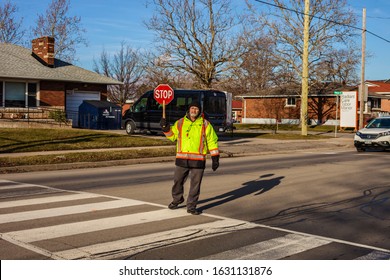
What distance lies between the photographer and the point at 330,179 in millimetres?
12875

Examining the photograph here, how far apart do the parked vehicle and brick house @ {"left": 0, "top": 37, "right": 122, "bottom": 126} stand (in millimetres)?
7373

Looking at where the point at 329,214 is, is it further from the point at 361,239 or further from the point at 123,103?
the point at 123,103

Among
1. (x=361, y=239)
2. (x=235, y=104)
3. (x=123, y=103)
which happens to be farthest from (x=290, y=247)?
(x=235, y=104)

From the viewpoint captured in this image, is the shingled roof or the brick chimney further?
the brick chimney

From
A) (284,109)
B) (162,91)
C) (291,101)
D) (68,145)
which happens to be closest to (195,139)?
(68,145)

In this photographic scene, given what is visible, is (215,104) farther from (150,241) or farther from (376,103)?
(376,103)

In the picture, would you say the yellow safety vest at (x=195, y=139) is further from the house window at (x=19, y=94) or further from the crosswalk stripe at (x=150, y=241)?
the house window at (x=19, y=94)

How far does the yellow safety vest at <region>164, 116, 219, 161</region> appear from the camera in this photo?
819 centimetres

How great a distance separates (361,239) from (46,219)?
4577 mm

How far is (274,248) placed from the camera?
616 cm

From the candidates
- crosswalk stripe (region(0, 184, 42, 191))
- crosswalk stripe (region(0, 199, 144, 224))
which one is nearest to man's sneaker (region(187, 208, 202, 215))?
crosswalk stripe (region(0, 199, 144, 224))

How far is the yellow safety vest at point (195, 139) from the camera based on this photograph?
8188 millimetres

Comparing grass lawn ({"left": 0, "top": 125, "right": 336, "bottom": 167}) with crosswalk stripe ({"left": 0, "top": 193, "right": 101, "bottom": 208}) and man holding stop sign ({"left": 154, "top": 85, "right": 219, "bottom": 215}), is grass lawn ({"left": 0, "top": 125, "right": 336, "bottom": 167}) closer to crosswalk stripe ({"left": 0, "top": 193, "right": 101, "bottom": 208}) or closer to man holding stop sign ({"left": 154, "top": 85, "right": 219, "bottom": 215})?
crosswalk stripe ({"left": 0, "top": 193, "right": 101, "bottom": 208})

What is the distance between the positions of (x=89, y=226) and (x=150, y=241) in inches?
49.5
